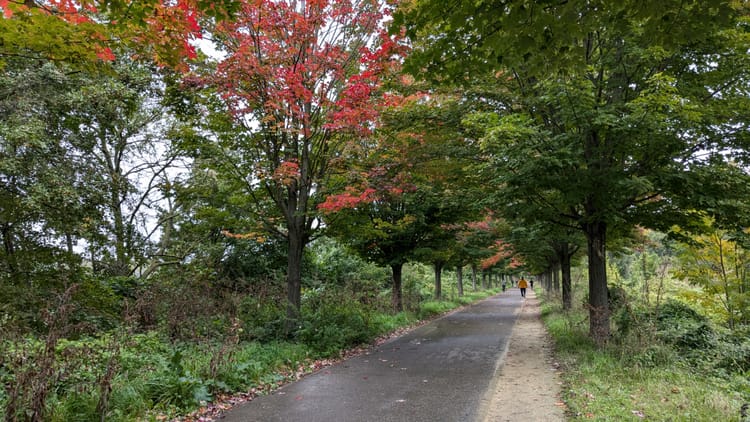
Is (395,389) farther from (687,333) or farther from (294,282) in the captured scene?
(687,333)

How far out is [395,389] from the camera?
6520 mm

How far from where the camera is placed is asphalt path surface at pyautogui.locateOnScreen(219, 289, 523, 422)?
17.4 ft

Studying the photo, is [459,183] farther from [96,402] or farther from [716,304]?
[96,402]

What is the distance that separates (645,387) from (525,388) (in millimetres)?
1601

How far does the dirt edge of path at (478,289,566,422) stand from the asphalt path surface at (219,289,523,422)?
136 mm

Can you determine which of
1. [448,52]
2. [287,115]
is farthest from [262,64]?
[448,52]

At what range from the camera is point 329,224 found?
34.7 ft

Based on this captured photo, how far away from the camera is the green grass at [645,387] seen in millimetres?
4711

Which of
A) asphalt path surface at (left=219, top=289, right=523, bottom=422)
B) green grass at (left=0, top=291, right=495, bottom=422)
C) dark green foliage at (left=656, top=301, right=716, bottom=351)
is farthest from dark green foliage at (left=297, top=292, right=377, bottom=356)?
dark green foliage at (left=656, top=301, right=716, bottom=351)

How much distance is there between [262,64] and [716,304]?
1327 centimetres

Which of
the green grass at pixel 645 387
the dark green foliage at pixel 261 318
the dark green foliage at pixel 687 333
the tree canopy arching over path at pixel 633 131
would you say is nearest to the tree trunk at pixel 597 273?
the tree canopy arching over path at pixel 633 131

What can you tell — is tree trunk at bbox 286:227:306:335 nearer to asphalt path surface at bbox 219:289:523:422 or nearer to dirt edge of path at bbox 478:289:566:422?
asphalt path surface at bbox 219:289:523:422

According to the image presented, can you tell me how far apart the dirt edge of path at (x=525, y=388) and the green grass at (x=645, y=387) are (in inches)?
8.0

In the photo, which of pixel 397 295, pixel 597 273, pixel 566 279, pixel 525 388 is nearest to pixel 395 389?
pixel 525 388
